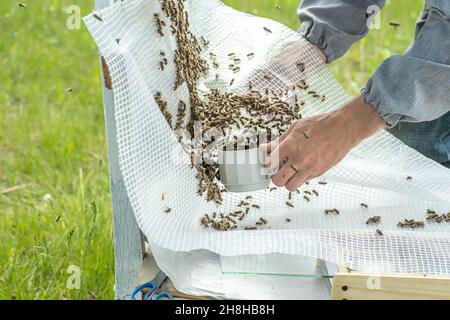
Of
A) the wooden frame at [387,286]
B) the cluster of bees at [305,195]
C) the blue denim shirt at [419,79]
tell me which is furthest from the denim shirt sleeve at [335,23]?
the wooden frame at [387,286]

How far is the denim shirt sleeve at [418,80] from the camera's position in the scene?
2.14 meters

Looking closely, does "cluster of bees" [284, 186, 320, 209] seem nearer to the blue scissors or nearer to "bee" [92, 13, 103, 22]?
the blue scissors

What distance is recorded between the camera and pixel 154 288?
198cm

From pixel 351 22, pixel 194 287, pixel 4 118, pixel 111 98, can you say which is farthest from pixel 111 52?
pixel 4 118

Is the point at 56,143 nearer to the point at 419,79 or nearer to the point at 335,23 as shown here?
the point at 335,23

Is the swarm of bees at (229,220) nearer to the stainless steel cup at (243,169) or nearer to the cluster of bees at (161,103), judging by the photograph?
the stainless steel cup at (243,169)

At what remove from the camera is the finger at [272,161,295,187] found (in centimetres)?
203

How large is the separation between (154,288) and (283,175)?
1.58 feet

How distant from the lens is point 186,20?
2.25 meters

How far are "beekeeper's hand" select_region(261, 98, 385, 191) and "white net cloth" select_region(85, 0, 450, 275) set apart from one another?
17 centimetres

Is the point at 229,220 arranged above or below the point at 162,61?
below

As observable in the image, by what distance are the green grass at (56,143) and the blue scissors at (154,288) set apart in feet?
2.10

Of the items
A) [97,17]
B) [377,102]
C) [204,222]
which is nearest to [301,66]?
[377,102]
